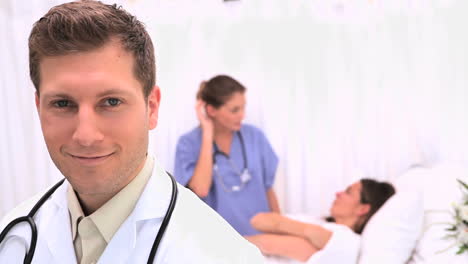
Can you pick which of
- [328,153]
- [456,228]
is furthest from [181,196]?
[328,153]

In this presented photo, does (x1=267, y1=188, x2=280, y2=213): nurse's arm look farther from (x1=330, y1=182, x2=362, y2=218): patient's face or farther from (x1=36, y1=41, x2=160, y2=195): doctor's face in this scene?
(x1=36, y1=41, x2=160, y2=195): doctor's face

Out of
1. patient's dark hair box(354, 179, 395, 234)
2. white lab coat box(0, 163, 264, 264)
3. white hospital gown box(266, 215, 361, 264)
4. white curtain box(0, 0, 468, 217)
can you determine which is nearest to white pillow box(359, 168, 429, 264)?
white hospital gown box(266, 215, 361, 264)

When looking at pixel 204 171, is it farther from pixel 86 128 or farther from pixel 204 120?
pixel 86 128

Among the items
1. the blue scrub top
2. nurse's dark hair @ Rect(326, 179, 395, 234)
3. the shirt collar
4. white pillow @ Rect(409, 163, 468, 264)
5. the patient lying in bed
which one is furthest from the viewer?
the blue scrub top

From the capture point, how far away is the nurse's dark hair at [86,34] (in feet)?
2.61

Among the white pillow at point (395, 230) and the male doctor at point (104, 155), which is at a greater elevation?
the male doctor at point (104, 155)

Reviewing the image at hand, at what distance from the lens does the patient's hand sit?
7.59ft

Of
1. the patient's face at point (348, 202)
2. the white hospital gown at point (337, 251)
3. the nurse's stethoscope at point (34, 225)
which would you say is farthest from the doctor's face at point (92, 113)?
the patient's face at point (348, 202)

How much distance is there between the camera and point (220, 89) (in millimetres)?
2520

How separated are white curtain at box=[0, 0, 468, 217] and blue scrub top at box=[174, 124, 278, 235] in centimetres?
9

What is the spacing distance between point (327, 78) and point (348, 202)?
657mm

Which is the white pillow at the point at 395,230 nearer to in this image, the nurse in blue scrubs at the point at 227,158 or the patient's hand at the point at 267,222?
the patient's hand at the point at 267,222

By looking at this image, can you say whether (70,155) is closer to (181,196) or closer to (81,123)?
(81,123)

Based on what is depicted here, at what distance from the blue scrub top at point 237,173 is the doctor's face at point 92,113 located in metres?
1.68
